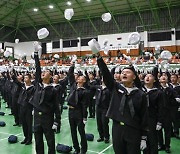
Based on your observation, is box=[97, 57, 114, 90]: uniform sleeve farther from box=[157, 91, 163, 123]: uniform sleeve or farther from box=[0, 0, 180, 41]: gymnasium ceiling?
box=[0, 0, 180, 41]: gymnasium ceiling

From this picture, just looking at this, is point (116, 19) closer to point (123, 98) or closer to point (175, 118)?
point (175, 118)

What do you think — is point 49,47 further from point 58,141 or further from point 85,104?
point 85,104

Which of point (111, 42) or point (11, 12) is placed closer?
point (111, 42)

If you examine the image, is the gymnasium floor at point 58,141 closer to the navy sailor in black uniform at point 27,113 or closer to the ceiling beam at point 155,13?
the navy sailor in black uniform at point 27,113

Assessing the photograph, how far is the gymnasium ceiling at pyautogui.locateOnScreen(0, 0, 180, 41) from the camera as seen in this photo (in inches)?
909

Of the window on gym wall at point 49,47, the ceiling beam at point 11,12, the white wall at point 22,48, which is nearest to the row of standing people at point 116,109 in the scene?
the ceiling beam at point 11,12

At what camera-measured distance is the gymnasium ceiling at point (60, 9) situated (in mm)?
23078

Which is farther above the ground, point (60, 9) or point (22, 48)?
point (60, 9)

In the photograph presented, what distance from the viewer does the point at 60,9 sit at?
25.5 m

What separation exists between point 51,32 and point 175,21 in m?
16.3

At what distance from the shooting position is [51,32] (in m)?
31.1

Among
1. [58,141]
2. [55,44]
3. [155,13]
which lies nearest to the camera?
[58,141]

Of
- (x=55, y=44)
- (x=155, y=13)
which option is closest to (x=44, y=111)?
(x=155, y=13)

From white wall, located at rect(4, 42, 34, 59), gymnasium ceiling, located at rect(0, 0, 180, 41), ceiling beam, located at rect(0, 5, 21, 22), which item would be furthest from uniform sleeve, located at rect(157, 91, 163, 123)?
white wall, located at rect(4, 42, 34, 59)
